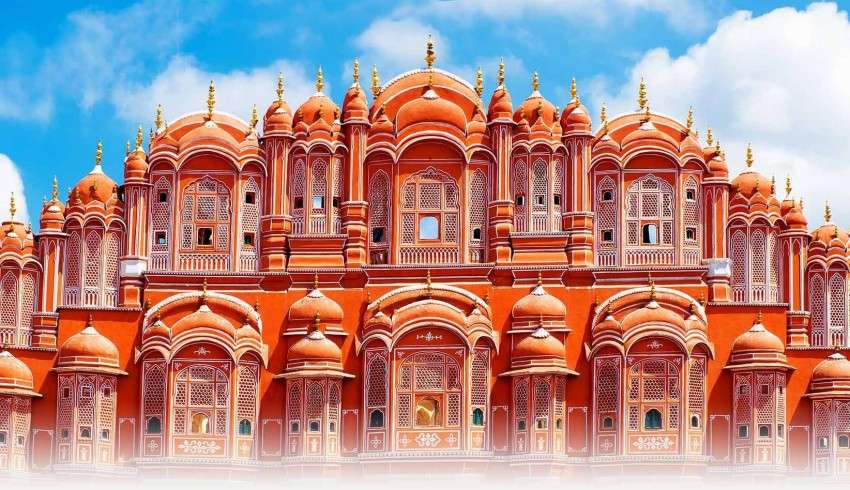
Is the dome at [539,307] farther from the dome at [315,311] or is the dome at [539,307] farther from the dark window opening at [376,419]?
the dome at [315,311]

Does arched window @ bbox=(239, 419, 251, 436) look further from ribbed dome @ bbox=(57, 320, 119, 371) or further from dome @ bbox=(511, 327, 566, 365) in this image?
dome @ bbox=(511, 327, 566, 365)

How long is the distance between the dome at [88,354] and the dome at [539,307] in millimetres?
9316

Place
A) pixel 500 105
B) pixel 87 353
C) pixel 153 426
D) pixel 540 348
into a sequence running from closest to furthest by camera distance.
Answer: pixel 540 348 < pixel 87 353 < pixel 153 426 < pixel 500 105

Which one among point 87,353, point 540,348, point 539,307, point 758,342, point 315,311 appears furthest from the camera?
point 315,311

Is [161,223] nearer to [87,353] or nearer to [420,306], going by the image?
[87,353]

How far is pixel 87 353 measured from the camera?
144 ft

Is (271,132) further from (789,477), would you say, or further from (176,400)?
(789,477)

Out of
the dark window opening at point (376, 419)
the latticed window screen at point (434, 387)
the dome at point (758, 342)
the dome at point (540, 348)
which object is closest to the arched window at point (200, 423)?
the dark window opening at point (376, 419)

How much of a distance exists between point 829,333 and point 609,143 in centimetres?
771

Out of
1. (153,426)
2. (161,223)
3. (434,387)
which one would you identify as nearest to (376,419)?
(434,387)

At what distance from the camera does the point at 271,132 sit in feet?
152

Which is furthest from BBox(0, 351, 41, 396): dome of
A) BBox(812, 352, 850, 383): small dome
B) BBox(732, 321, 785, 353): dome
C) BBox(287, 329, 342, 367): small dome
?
BBox(812, 352, 850, 383): small dome

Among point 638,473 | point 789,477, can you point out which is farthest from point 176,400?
point 789,477

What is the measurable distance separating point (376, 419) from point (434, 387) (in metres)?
1.53
